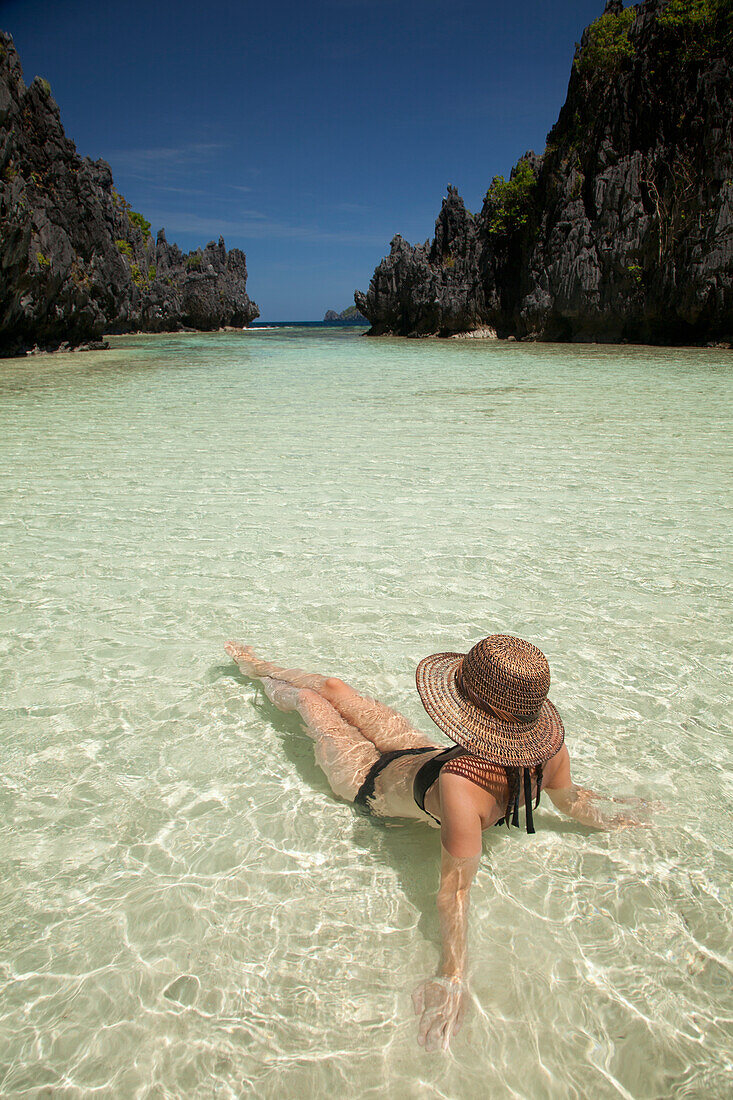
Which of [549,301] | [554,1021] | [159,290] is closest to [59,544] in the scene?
[554,1021]

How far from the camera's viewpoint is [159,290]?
183ft

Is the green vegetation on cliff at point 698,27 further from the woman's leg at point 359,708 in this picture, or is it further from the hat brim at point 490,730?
the hat brim at point 490,730

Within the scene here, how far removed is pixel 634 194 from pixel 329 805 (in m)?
35.8

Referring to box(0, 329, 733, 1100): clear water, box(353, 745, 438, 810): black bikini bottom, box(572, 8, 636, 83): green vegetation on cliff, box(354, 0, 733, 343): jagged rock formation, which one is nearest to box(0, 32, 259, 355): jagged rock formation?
box(0, 329, 733, 1100): clear water

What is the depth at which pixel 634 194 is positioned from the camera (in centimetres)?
2984

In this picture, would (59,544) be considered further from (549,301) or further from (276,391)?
(549,301)

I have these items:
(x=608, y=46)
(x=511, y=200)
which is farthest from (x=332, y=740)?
(x=511, y=200)

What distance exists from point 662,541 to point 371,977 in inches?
155

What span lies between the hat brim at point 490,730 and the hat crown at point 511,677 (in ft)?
0.19

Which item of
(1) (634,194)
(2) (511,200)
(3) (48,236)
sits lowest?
(3) (48,236)

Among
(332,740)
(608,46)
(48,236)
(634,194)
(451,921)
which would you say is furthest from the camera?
(608,46)

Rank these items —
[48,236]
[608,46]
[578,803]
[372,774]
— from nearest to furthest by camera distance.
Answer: [578,803] → [372,774] → [48,236] → [608,46]

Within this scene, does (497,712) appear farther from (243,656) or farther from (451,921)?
(243,656)

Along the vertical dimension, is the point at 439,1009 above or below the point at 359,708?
below
